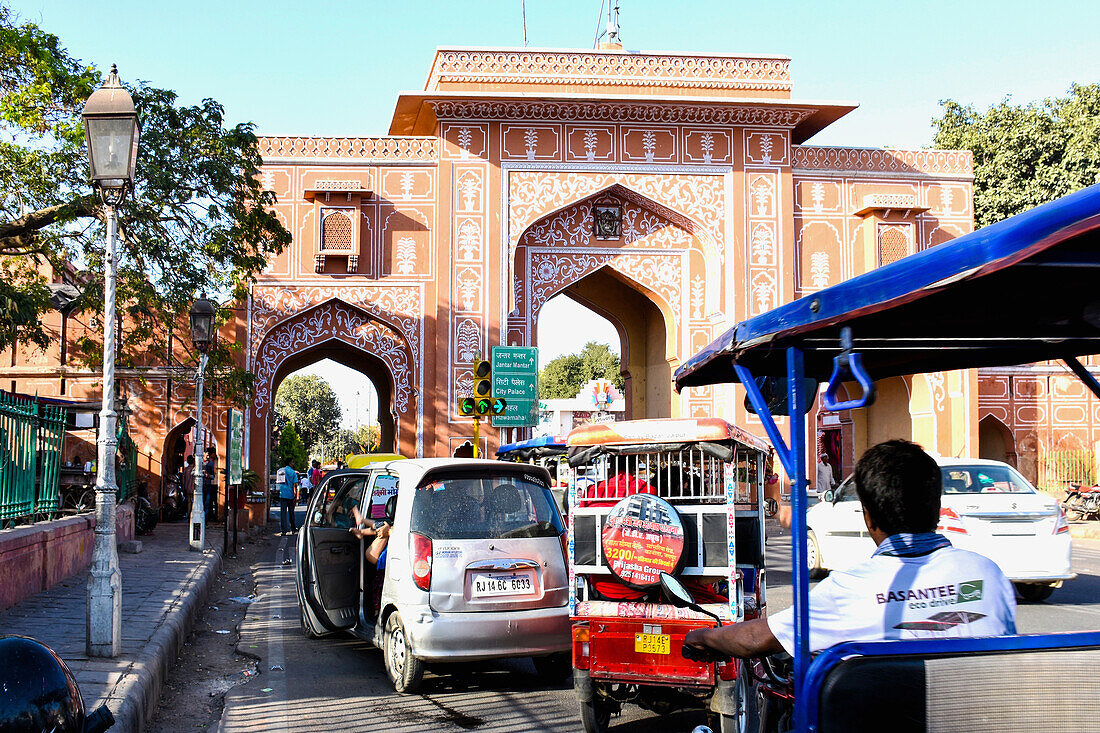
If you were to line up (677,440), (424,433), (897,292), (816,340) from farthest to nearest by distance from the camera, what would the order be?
1. (424,433)
2. (677,440)
3. (816,340)
4. (897,292)

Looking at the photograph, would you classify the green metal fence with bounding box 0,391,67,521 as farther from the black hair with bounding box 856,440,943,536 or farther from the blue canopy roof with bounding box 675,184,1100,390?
the black hair with bounding box 856,440,943,536

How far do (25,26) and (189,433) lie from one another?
1176cm

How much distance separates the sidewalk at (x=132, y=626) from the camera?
5551 mm

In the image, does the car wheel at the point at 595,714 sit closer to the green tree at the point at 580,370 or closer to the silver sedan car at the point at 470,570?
the silver sedan car at the point at 470,570

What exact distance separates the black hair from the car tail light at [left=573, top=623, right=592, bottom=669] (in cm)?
275

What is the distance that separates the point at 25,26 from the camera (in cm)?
1363

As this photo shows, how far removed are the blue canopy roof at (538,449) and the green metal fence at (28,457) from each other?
240 inches

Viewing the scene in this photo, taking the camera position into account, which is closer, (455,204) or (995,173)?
(455,204)

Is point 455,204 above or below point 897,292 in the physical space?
above

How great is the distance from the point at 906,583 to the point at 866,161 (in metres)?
21.6

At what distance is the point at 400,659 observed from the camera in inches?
260

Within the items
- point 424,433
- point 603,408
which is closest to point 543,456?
point 424,433

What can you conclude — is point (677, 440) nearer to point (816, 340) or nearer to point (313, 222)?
point (816, 340)

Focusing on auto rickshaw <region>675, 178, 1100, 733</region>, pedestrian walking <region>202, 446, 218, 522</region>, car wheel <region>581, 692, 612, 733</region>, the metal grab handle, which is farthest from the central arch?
the metal grab handle
